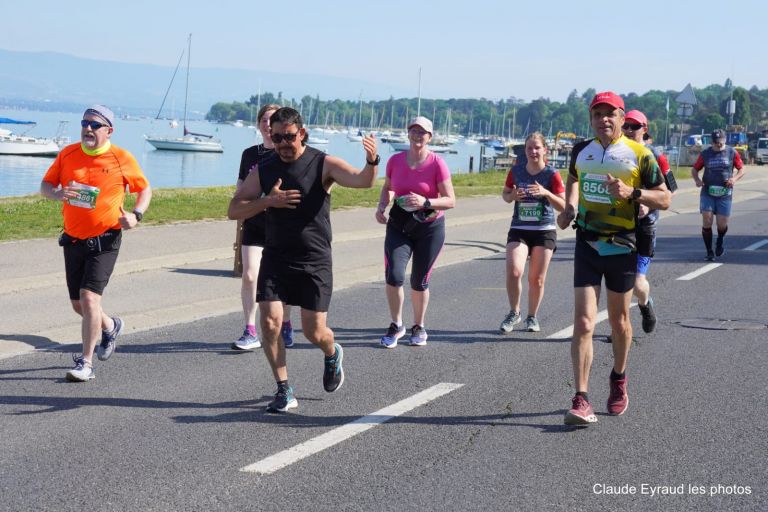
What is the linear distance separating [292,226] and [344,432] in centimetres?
131

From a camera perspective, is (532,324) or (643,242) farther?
(532,324)

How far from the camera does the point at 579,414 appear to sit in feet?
22.6

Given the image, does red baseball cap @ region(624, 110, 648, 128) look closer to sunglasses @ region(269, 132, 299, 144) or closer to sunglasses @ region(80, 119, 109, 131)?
sunglasses @ region(269, 132, 299, 144)

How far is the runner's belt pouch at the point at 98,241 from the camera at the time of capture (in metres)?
8.05

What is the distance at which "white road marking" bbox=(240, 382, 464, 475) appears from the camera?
5988 millimetres

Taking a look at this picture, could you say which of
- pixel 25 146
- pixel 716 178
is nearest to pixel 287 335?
pixel 716 178

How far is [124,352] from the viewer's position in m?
9.09

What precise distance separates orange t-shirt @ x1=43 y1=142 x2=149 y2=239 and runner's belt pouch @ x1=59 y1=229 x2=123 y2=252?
0.09 feet

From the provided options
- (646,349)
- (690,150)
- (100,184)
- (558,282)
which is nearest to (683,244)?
(558,282)

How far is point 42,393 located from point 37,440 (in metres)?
1.23

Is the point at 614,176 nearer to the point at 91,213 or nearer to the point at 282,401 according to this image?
the point at 282,401

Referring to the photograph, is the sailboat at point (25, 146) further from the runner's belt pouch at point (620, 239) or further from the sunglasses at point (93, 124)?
the runner's belt pouch at point (620, 239)

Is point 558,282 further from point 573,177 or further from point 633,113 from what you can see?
point 573,177

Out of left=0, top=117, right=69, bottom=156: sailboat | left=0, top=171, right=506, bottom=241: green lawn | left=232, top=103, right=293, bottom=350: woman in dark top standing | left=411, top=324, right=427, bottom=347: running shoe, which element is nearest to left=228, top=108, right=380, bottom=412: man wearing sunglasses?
left=232, top=103, right=293, bottom=350: woman in dark top standing
